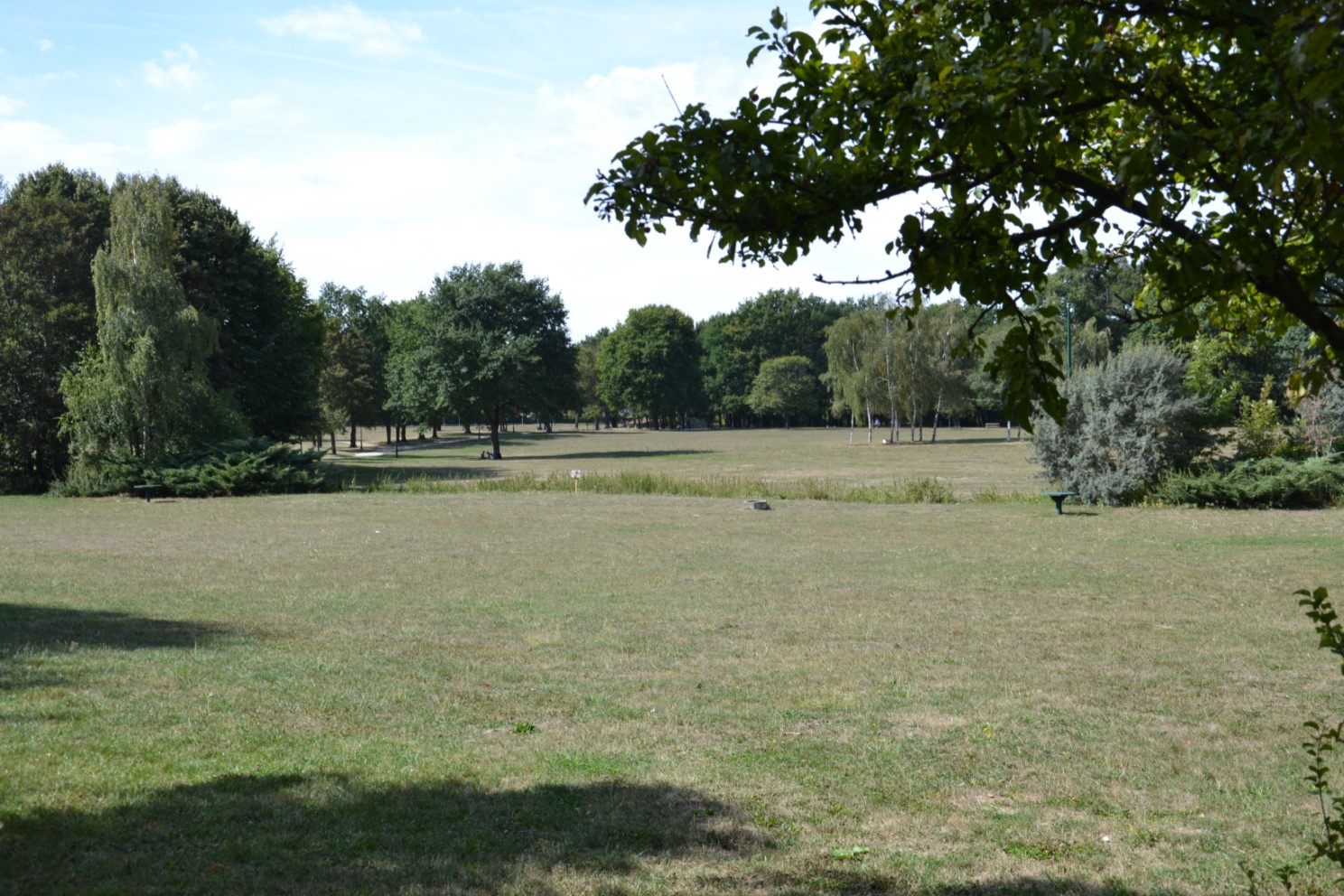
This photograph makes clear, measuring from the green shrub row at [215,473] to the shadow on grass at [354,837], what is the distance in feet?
108

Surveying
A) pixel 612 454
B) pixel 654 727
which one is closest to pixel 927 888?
pixel 654 727

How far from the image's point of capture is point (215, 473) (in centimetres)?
3716

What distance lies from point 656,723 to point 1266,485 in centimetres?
2478

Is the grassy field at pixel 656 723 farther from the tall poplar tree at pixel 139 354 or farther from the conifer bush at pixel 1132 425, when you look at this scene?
the tall poplar tree at pixel 139 354

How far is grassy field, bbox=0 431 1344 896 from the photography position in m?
5.52

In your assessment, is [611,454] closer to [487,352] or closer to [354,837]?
[487,352]

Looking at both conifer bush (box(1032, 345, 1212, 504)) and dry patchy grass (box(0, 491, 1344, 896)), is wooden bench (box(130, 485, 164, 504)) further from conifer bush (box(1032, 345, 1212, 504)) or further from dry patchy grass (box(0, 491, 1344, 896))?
conifer bush (box(1032, 345, 1212, 504))

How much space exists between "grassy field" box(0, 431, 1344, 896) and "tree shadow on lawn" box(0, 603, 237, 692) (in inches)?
3.0

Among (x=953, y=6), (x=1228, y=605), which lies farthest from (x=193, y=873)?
(x=1228, y=605)

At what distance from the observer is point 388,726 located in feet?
27.0

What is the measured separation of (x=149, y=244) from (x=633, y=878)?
126 feet

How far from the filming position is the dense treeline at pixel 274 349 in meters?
34.9

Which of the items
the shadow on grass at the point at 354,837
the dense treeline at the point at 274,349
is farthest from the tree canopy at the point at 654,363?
the shadow on grass at the point at 354,837

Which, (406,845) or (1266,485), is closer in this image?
(406,845)
